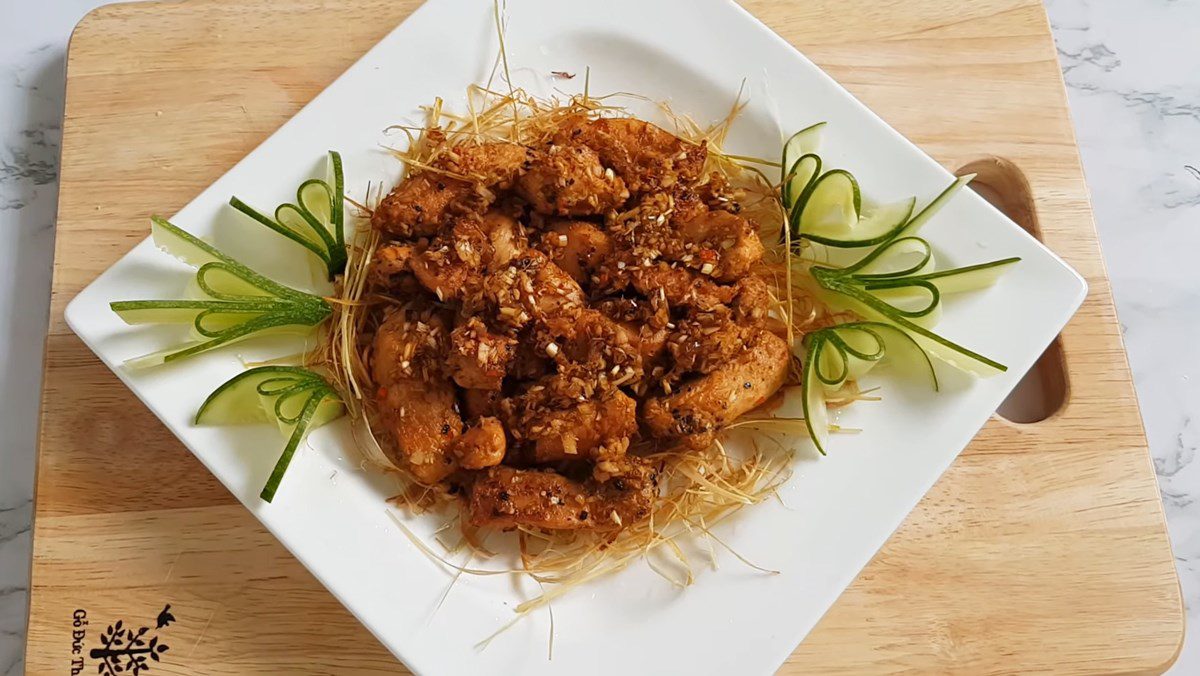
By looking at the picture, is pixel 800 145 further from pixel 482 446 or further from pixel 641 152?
pixel 482 446

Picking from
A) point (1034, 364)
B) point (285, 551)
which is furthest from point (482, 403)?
point (1034, 364)

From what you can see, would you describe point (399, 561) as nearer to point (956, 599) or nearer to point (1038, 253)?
point (956, 599)

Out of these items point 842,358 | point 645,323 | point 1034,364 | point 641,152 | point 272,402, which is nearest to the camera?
point 272,402

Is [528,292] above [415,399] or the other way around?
above

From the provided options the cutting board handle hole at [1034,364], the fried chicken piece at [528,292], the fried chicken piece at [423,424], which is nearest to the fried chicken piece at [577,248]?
the fried chicken piece at [528,292]

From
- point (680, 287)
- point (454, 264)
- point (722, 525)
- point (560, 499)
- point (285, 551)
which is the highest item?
point (454, 264)

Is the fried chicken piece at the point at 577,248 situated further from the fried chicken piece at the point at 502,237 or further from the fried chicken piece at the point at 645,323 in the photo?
the fried chicken piece at the point at 645,323

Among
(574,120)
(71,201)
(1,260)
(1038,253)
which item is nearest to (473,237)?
(574,120)
